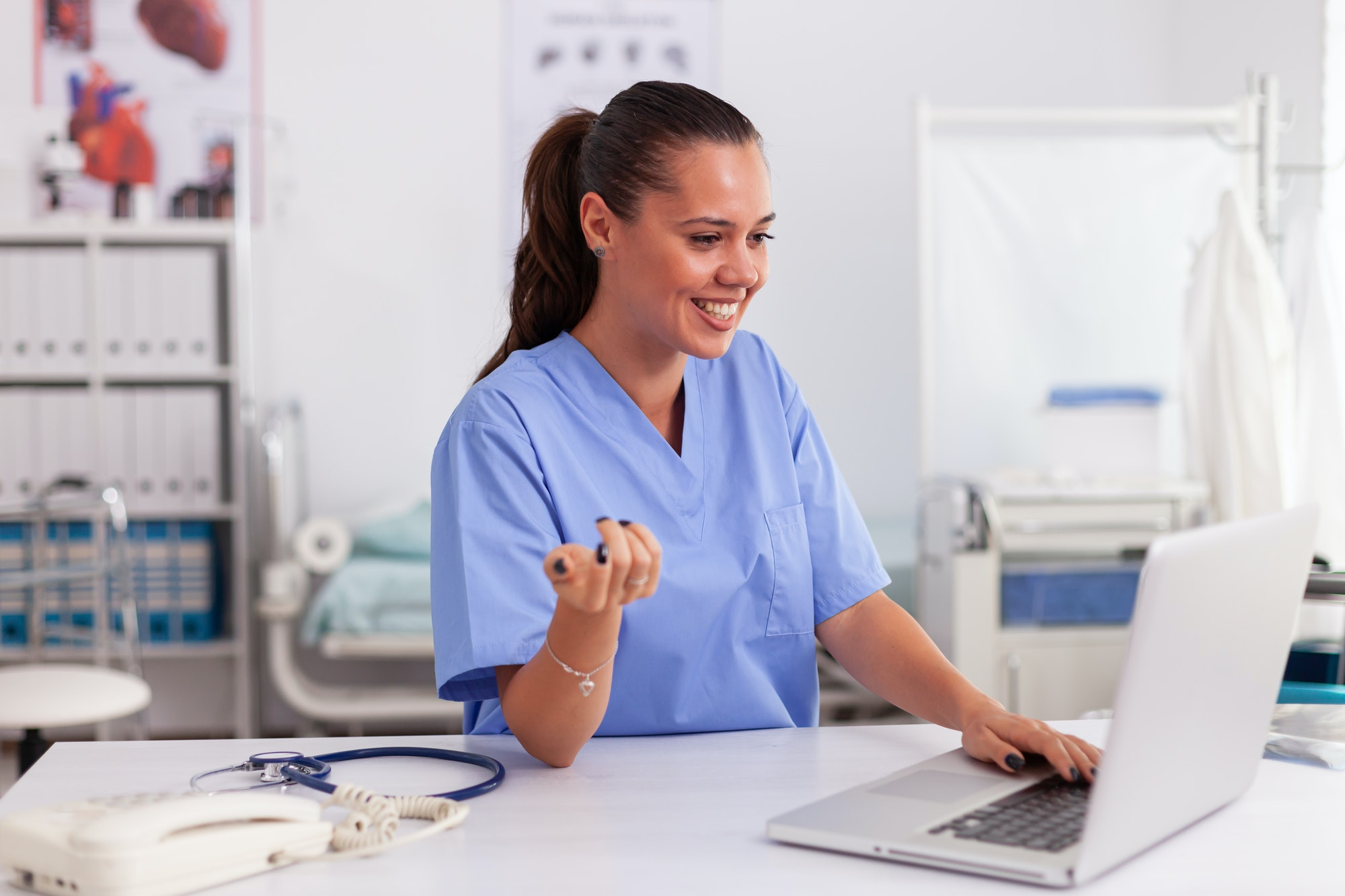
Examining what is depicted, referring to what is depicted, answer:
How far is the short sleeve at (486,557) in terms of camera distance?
1049mm

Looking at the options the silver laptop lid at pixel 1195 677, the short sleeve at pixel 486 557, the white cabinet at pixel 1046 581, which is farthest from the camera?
the white cabinet at pixel 1046 581

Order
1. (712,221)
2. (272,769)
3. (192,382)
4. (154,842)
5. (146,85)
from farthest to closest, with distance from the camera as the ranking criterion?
(146,85)
(192,382)
(712,221)
(272,769)
(154,842)

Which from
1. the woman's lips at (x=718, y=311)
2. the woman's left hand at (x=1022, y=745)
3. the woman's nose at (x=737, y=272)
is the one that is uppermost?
the woman's nose at (x=737, y=272)

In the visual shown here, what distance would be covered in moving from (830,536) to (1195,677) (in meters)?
0.58

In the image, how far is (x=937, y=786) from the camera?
899 millimetres

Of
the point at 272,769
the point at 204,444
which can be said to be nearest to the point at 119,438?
the point at 204,444

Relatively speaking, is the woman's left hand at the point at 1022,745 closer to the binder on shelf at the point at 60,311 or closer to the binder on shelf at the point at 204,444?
the binder on shelf at the point at 204,444

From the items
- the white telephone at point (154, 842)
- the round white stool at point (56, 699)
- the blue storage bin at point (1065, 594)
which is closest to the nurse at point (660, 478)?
the white telephone at point (154, 842)

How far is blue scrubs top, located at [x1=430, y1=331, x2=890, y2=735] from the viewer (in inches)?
42.4

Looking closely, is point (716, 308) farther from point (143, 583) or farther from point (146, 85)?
point (146, 85)

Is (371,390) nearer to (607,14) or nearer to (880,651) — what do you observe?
(607,14)

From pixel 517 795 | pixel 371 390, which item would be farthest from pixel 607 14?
pixel 517 795

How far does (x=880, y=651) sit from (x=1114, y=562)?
154 cm

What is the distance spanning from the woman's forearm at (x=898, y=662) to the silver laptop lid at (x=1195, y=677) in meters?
0.25
